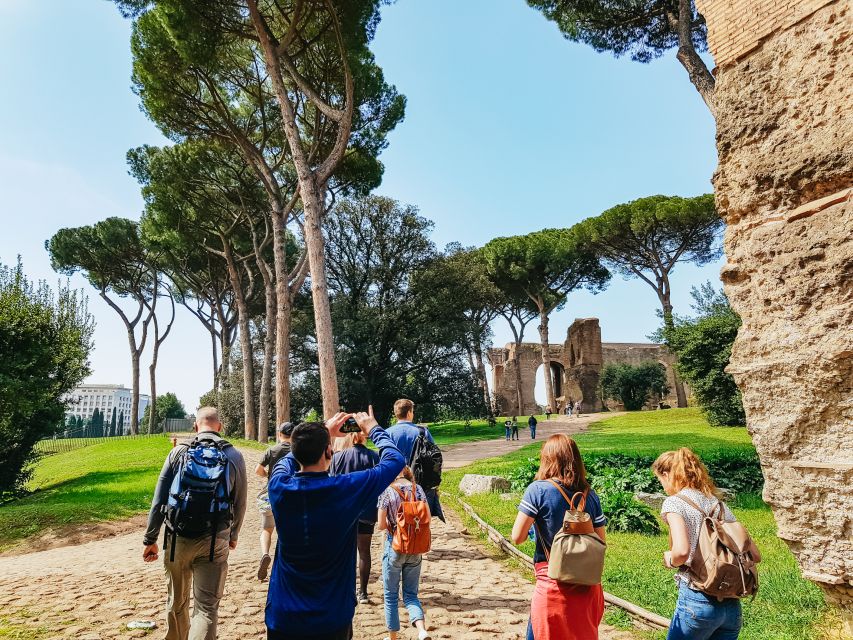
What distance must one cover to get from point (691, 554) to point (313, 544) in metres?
1.60

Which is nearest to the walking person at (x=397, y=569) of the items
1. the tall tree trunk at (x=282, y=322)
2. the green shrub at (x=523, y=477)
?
the green shrub at (x=523, y=477)

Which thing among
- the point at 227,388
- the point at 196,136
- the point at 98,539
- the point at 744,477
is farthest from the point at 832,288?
the point at 227,388

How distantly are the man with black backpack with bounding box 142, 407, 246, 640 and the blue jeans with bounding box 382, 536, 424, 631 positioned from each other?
3.27 ft

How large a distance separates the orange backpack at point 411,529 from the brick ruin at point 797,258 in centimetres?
193

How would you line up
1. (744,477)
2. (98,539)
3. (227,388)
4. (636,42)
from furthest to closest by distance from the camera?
(227,388) < (636,42) < (744,477) < (98,539)

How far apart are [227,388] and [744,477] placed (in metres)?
21.4

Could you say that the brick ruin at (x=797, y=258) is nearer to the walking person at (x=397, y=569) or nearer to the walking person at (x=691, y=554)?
the walking person at (x=691, y=554)

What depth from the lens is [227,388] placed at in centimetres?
2356

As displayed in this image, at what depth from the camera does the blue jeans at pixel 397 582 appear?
10.3 ft

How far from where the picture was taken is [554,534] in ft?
7.48

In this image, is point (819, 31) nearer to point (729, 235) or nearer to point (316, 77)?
point (729, 235)

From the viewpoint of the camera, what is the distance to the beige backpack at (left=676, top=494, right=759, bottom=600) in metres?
2.02

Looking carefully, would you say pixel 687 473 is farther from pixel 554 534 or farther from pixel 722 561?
pixel 554 534

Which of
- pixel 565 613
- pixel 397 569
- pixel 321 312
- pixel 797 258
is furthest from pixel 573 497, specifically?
pixel 321 312
